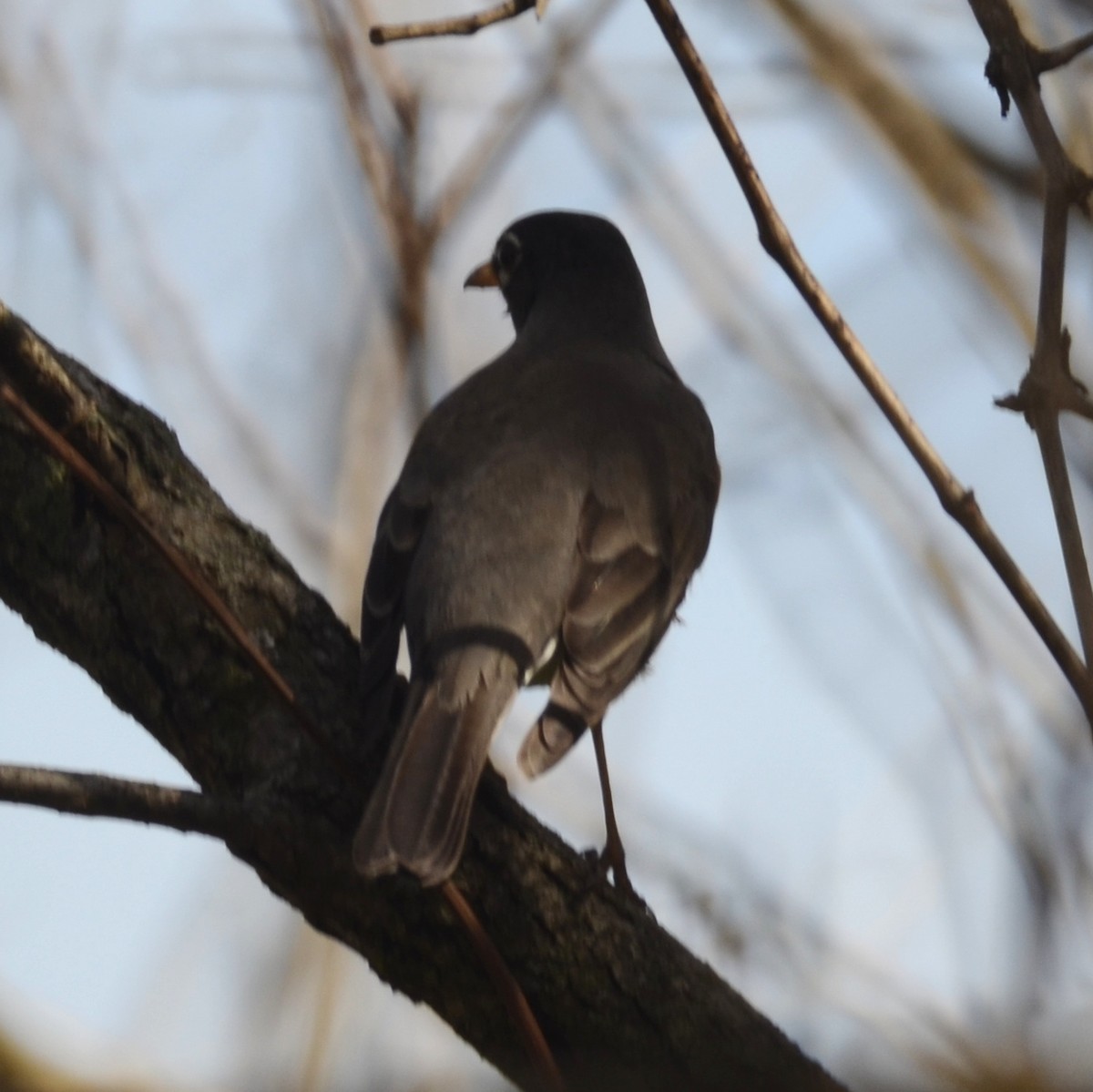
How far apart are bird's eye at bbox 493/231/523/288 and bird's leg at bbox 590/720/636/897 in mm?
2117

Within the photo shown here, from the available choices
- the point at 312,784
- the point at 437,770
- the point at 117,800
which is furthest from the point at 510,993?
the point at 117,800

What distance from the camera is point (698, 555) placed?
4105mm

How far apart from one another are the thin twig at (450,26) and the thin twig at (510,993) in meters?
1.45

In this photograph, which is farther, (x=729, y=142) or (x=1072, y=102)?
(x=1072, y=102)

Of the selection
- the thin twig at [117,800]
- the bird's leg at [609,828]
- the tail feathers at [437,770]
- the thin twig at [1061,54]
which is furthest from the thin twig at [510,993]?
the thin twig at [1061,54]

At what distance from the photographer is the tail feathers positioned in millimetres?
2512

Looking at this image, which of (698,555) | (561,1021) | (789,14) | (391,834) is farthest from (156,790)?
(789,14)

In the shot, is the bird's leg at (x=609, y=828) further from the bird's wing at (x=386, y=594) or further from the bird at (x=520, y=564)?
the bird's wing at (x=386, y=594)

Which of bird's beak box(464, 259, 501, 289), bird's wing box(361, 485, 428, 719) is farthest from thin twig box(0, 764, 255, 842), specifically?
bird's beak box(464, 259, 501, 289)

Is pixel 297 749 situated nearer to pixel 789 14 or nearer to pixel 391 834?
pixel 391 834

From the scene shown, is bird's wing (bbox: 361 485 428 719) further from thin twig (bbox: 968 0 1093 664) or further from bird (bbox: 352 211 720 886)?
thin twig (bbox: 968 0 1093 664)

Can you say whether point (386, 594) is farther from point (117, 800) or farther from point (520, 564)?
point (117, 800)

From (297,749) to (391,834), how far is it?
13.0 inches

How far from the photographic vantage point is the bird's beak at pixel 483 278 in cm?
538
